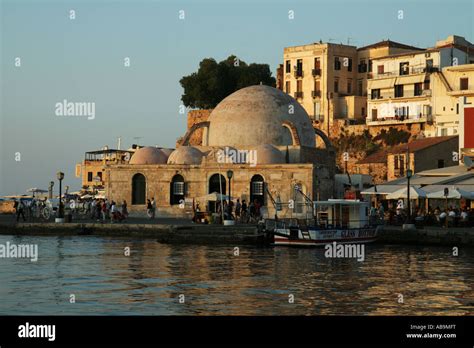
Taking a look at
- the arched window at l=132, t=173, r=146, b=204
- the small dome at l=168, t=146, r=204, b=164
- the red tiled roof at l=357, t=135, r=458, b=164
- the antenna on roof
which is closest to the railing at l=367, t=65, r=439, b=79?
the red tiled roof at l=357, t=135, r=458, b=164

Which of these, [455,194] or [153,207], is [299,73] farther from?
[455,194]

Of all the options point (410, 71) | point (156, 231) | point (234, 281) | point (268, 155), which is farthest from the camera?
point (410, 71)

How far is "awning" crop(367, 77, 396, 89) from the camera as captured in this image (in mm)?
69581

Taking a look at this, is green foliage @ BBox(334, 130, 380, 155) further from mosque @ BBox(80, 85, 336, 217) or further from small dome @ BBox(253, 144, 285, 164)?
small dome @ BBox(253, 144, 285, 164)

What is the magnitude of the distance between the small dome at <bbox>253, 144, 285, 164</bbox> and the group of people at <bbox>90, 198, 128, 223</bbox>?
760 cm

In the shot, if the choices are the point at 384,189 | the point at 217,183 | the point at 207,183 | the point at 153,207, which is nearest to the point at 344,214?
the point at 384,189

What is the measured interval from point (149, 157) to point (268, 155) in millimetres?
8037

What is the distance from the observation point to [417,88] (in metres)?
68.0

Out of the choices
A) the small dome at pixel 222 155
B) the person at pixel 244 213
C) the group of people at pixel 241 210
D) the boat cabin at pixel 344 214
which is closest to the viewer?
the boat cabin at pixel 344 214

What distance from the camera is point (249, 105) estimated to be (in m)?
50.7

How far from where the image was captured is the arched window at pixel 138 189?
4903 cm

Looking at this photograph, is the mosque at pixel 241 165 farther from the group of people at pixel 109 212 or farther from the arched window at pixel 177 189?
the group of people at pixel 109 212

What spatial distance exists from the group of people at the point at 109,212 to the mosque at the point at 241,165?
1.45 metres

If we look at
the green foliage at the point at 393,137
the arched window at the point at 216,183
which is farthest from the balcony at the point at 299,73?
the arched window at the point at 216,183
